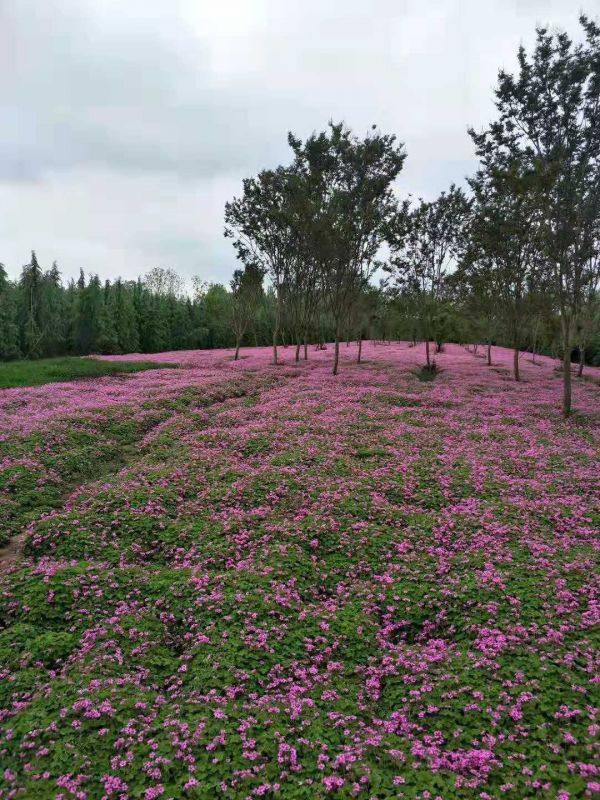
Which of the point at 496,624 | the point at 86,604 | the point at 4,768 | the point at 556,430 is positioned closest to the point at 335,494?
the point at 496,624

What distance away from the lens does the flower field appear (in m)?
5.36

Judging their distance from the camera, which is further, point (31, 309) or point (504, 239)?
point (31, 309)

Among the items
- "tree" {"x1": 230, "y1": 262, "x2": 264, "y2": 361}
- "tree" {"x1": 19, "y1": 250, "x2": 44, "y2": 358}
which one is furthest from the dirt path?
"tree" {"x1": 19, "y1": 250, "x2": 44, "y2": 358}

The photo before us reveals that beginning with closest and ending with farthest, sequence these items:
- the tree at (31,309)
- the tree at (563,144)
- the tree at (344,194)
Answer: the tree at (563,144), the tree at (344,194), the tree at (31,309)

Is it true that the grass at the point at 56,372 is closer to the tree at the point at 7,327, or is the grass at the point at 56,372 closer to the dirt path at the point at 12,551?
the dirt path at the point at 12,551

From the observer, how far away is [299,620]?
319 inches

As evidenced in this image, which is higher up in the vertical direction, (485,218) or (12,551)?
(485,218)

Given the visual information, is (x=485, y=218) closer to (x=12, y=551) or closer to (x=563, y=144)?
(x=563, y=144)

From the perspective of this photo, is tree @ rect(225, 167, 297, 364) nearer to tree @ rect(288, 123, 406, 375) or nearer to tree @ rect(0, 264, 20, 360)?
tree @ rect(288, 123, 406, 375)

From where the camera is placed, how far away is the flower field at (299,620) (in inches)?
211

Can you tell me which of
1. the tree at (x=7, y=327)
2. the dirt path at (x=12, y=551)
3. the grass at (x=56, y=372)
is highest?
the tree at (x=7, y=327)

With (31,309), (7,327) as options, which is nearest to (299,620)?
(7,327)

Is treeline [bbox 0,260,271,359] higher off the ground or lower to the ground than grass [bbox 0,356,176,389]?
higher

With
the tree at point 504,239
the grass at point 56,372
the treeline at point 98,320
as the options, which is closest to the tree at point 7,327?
the treeline at point 98,320
